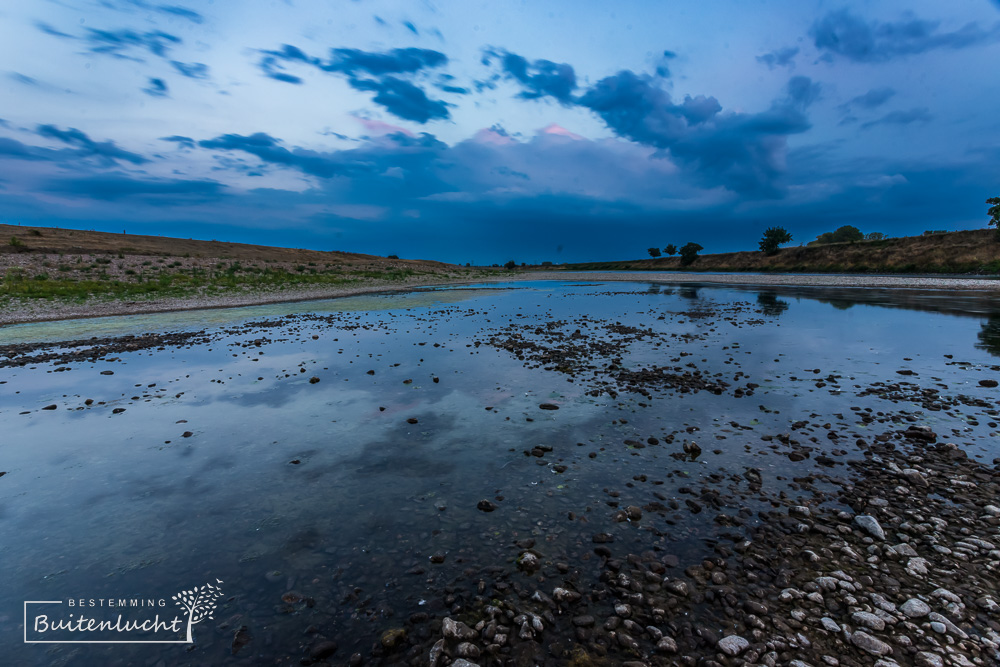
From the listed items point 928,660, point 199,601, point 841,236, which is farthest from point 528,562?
point 841,236

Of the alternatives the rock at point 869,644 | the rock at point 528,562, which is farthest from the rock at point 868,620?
the rock at point 528,562

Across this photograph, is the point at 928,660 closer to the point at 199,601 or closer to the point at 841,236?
the point at 199,601

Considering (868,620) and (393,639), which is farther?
(393,639)

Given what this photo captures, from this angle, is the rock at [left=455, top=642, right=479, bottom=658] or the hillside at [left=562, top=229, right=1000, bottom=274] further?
the hillside at [left=562, top=229, right=1000, bottom=274]

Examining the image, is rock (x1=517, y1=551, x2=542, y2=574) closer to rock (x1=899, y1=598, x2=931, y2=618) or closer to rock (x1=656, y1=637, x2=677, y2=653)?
rock (x1=656, y1=637, x2=677, y2=653)

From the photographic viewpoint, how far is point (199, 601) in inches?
219

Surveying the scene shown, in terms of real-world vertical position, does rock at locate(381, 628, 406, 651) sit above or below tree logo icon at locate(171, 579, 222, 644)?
above

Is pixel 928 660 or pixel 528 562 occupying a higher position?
pixel 928 660

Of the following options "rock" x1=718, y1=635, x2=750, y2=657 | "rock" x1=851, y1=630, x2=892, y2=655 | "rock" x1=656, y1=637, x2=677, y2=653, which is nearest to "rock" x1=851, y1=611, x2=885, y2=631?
"rock" x1=851, y1=630, x2=892, y2=655

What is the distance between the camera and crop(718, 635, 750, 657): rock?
4.40 m

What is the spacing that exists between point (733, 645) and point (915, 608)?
91.6 inches

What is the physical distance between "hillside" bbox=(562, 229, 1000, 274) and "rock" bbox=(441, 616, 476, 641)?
11522cm

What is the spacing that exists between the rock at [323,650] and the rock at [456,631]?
127 centimetres

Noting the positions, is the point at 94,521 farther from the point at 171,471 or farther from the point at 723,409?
the point at 723,409
